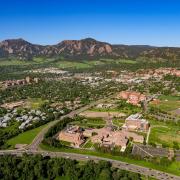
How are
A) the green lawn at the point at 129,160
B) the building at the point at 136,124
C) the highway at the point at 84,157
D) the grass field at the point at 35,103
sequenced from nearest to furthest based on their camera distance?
the highway at the point at 84,157 < the green lawn at the point at 129,160 < the building at the point at 136,124 < the grass field at the point at 35,103

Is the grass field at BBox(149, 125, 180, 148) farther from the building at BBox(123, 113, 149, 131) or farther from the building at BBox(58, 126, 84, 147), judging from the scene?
the building at BBox(58, 126, 84, 147)

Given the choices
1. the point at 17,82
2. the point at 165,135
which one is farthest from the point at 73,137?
the point at 17,82

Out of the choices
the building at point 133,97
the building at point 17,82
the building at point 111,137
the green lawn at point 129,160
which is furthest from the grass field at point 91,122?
the building at point 17,82

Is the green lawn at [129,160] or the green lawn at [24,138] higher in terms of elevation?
the green lawn at [129,160]

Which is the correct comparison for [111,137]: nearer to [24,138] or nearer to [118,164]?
[118,164]

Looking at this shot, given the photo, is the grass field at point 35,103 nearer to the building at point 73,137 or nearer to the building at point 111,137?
the building at point 73,137

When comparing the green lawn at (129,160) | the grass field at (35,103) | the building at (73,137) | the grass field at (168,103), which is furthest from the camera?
the grass field at (35,103)

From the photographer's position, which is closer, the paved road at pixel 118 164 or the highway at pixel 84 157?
the paved road at pixel 118 164

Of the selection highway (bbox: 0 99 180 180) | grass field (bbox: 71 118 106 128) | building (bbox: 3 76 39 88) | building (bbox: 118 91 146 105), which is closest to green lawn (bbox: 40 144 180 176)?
highway (bbox: 0 99 180 180)

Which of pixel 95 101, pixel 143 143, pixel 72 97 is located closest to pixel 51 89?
pixel 72 97
